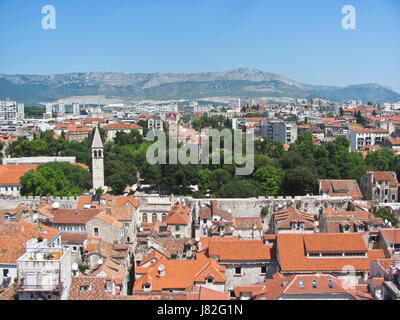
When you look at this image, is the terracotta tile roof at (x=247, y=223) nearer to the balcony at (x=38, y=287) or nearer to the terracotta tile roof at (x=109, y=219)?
the terracotta tile roof at (x=109, y=219)

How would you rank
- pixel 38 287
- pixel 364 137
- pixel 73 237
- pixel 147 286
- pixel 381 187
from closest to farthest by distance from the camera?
pixel 38 287, pixel 147 286, pixel 73 237, pixel 381 187, pixel 364 137

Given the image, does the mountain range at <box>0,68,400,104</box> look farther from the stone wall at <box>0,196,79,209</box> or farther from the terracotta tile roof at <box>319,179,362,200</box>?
the stone wall at <box>0,196,79,209</box>

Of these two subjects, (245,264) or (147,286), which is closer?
(147,286)

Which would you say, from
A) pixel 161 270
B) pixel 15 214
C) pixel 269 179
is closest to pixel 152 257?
pixel 161 270

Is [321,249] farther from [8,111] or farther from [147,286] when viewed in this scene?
[8,111]
